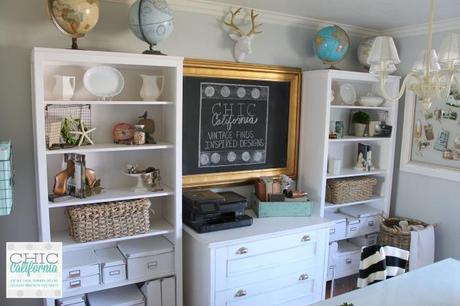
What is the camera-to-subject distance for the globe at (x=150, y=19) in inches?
91.4

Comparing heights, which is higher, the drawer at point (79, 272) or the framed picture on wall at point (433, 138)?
the framed picture on wall at point (433, 138)

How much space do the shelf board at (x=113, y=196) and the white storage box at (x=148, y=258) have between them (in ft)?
1.22

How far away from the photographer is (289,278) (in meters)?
2.87

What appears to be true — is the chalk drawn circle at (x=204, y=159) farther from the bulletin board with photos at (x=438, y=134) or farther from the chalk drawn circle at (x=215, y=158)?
the bulletin board with photos at (x=438, y=134)

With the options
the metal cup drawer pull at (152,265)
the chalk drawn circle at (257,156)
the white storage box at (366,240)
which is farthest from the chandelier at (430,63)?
the white storage box at (366,240)

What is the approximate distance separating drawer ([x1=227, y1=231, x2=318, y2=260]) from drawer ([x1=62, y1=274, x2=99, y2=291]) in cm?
85

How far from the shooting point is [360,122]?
3547 millimetres

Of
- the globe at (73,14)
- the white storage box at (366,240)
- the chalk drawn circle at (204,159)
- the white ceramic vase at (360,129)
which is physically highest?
the globe at (73,14)

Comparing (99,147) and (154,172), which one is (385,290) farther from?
(99,147)

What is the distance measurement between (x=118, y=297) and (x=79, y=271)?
36 centimetres

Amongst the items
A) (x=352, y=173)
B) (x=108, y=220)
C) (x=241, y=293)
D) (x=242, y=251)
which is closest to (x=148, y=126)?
(x=108, y=220)

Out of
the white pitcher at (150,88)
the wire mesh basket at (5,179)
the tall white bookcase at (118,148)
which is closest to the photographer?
the wire mesh basket at (5,179)

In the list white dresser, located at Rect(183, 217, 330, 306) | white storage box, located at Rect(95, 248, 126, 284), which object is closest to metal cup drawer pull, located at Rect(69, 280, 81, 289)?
white storage box, located at Rect(95, 248, 126, 284)

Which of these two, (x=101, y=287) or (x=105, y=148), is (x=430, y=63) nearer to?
(x=105, y=148)
